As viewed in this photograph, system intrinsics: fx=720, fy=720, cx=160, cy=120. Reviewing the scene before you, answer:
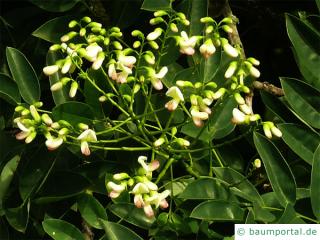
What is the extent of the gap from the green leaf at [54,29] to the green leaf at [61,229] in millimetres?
429

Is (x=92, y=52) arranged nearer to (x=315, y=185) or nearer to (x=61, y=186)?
(x=61, y=186)

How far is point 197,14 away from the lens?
1.48 metres

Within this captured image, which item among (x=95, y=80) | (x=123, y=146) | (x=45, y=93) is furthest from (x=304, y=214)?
(x=45, y=93)

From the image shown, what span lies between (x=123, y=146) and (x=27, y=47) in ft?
1.39

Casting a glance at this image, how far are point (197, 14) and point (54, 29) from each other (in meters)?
0.32

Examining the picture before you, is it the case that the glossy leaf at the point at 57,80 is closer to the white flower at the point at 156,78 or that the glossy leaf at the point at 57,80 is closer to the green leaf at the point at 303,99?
the white flower at the point at 156,78

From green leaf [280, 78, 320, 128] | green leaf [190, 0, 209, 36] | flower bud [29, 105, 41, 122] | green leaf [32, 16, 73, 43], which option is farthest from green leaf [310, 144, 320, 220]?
green leaf [32, 16, 73, 43]

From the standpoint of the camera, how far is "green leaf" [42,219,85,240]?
132 centimetres

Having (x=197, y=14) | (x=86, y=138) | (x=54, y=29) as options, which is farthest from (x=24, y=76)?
(x=197, y=14)

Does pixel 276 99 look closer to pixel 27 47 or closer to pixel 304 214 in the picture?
pixel 304 214

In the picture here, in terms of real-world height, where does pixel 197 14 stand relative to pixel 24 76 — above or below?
above

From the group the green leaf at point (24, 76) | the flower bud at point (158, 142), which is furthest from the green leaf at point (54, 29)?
the flower bud at point (158, 142)

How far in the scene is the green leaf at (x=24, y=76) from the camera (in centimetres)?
144

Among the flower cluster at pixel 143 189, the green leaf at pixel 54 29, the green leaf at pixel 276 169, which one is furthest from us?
the green leaf at pixel 54 29
